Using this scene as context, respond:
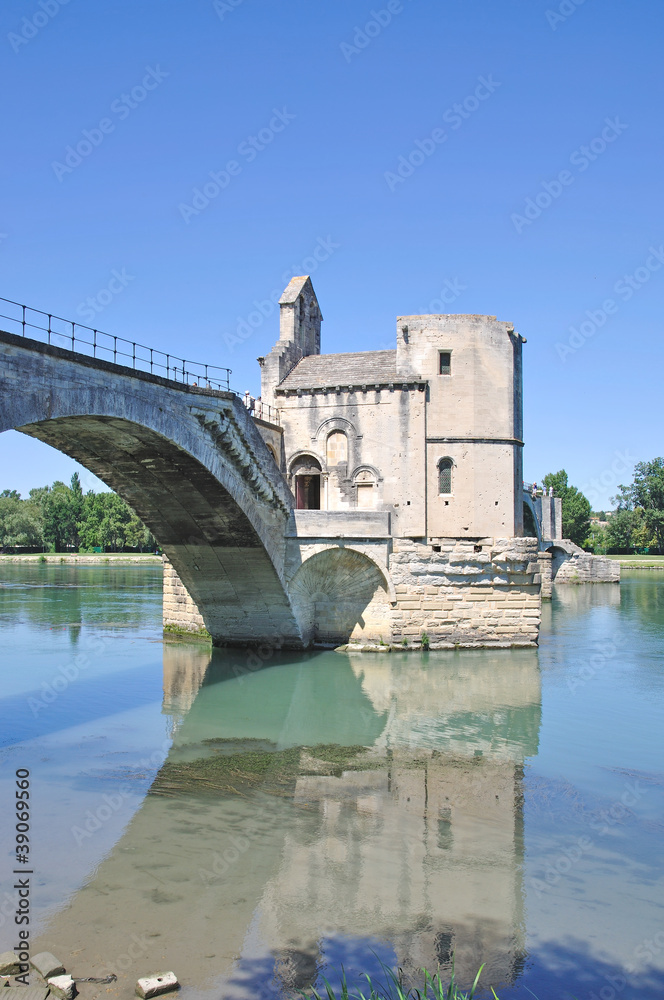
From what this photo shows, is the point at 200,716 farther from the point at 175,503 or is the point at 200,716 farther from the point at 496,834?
the point at 496,834

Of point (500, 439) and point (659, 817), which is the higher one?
point (500, 439)

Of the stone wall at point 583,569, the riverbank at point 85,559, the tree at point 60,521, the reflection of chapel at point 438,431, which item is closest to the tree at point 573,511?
the stone wall at point 583,569

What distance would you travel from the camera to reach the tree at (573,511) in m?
84.2

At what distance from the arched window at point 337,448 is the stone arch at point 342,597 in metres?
3.79

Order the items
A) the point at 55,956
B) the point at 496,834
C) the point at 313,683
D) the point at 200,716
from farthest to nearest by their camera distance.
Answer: the point at 313,683, the point at 200,716, the point at 496,834, the point at 55,956

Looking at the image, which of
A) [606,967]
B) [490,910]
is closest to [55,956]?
[490,910]

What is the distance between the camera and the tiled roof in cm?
2672

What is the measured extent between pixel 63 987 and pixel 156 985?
0.79 meters

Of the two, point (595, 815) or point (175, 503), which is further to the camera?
point (175, 503)

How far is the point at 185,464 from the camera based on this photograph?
1995cm

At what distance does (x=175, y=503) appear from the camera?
72.9 ft

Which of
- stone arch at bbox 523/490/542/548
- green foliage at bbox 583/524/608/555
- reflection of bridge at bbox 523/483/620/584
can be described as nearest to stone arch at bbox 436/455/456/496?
stone arch at bbox 523/490/542/548

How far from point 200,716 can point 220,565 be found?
7110 mm

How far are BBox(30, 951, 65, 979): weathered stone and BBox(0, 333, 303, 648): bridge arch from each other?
8585 millimetres
